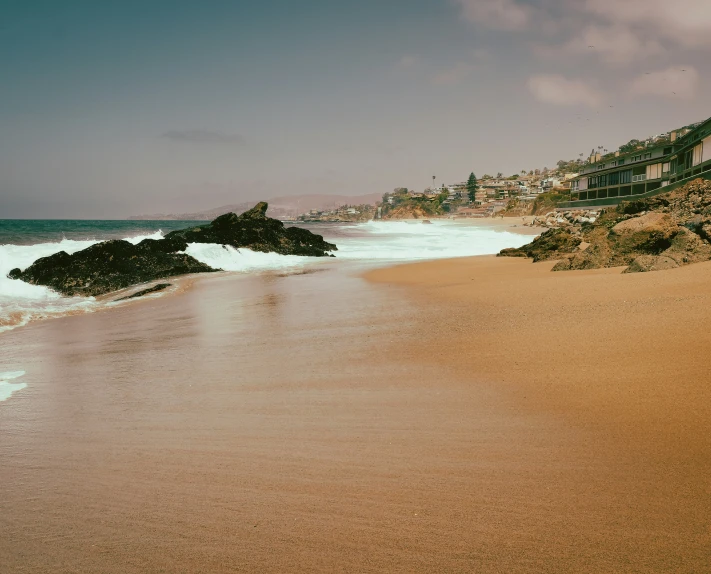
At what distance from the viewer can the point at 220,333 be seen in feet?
21.8

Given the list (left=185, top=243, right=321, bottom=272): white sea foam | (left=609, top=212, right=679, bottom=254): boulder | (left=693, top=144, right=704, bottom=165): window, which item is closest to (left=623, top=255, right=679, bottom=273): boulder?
(left=609, top=212, right=679, bottom=254): boulder

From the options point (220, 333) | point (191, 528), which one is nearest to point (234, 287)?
point (220, 333)

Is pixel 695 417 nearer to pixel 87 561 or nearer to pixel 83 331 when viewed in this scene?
pixel 87 561

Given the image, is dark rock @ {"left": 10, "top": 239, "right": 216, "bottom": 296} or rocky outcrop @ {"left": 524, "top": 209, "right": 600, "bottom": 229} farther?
rocky outcrop @ {"left": 524, "top": 209, "right": 600, "bottom": 229}

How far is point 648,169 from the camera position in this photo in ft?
173

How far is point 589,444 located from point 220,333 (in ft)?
16.4

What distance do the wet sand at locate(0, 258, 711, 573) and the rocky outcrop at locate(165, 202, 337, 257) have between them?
17.6m

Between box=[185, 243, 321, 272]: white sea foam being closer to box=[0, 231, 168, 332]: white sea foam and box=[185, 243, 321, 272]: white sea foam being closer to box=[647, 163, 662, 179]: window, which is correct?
box=[0, 231, 168, 332]: white sea foam

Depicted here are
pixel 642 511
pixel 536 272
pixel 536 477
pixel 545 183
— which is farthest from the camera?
pixel 545 183

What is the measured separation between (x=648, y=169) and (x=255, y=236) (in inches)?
1878

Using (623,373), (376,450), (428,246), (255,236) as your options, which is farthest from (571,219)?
(376,450)

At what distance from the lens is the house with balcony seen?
Answer: 127ft

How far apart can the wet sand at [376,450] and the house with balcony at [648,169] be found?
131 ft

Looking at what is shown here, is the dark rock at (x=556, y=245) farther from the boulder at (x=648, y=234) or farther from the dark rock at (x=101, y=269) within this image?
the dark rock at (x=101, y=269)
